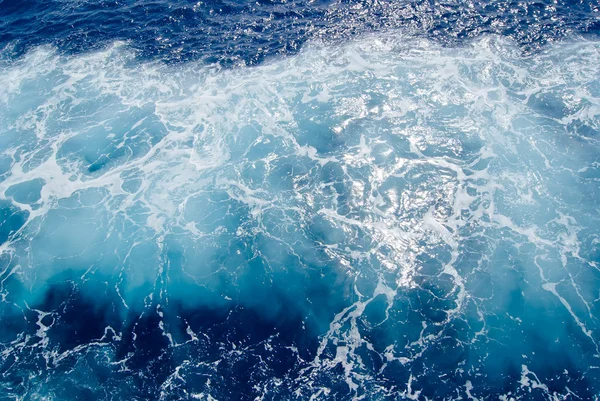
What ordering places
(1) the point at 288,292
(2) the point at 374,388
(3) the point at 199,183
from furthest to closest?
(3) the point at 199,183 < (1) the point at 288,292 < (2) the point at 374,388

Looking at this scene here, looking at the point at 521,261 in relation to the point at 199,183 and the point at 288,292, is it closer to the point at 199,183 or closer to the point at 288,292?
the point at 288,292

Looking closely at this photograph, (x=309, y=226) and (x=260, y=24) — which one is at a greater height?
(x=260, y=24)

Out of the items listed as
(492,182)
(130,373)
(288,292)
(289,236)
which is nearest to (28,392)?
(130,373)

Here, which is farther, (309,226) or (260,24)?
(260,24)

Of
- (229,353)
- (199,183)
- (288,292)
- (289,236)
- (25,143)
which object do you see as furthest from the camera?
(25,143)
